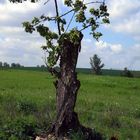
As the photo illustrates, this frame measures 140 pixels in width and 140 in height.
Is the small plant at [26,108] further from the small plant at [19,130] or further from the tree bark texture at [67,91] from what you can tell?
the tree bark texture at [67,91]

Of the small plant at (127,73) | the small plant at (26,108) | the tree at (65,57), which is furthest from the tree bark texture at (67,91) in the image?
the small plant at (127,73)

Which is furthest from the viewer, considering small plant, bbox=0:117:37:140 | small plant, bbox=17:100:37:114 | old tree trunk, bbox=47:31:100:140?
small plant, bbox=17:100:37:114

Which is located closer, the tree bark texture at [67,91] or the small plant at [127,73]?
the tree bark texture at [67,91]

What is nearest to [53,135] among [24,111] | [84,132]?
[84,132]

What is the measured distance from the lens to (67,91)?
33.6 ft

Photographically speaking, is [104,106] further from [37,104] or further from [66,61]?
[66,61]

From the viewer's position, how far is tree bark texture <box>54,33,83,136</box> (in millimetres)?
10219

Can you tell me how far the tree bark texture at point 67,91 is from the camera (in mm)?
10219

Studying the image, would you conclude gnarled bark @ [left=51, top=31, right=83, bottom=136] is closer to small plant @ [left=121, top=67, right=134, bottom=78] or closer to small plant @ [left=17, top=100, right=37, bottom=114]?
small plant @ [left=17, top=100, right=37, bottom=114]

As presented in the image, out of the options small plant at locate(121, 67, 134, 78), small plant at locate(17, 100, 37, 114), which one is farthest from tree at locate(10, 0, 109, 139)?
small plant at locate(121, 67, 134, 78)

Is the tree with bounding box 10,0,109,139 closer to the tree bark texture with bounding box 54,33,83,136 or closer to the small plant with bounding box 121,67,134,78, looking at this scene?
the tree bark texture with bounding box 54,33,83,136

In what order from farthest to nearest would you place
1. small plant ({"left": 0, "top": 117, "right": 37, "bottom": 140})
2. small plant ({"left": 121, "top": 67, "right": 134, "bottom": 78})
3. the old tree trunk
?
small plant ({"left": 121, "top": 67, "right": 134, "bottom": 78}) < the old tree trunk < small plant ({"left": 0, "top": 117, "right": 37, "bottom": 140})

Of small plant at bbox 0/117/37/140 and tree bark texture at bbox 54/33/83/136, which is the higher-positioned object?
tree bark texture at bbox 54/33/83/136

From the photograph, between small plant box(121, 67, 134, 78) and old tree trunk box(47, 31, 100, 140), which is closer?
old tree trunk box(47, 31, 100, 140)
